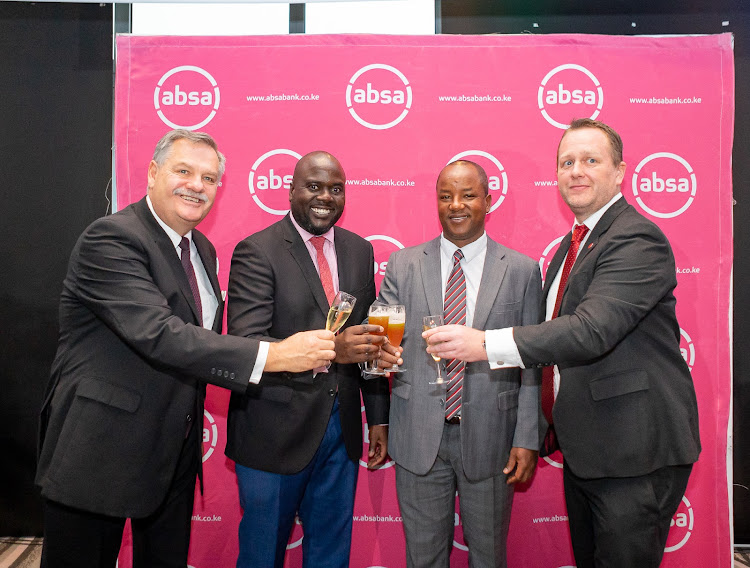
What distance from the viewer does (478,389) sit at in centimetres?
264

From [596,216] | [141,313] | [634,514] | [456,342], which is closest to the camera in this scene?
[141,313]

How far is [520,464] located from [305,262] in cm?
144

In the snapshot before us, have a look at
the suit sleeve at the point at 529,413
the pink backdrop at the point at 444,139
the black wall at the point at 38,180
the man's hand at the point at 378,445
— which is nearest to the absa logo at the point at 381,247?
the pink backdrop at the point at 444,139

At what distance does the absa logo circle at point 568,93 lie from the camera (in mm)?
3506

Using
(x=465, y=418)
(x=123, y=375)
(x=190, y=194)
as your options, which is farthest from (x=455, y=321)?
(x=123, y=375)

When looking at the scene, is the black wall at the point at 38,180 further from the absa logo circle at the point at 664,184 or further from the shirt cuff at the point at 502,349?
the absa logo circle at the point at 664,184

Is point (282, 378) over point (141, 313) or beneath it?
beneath

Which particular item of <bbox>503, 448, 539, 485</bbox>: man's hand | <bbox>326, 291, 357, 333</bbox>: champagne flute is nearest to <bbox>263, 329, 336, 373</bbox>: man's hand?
<bbox>326, 291, 357, 333</bbox>: champagne flute

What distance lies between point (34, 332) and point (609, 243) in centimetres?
394

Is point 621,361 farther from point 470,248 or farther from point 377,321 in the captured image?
point 377,321

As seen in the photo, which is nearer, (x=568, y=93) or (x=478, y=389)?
(x=478, y=389)

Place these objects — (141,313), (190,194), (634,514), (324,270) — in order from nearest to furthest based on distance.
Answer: (141,313) < (634,514) < (190,194) < (324,270)

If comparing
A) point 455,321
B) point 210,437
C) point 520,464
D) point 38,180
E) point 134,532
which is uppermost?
point 38,180

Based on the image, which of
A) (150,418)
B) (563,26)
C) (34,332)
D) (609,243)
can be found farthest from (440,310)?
(34,332)
